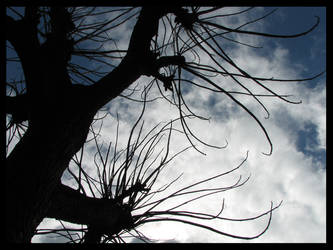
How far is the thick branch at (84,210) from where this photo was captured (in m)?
1.08

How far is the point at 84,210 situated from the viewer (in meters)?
Answer: 1.18

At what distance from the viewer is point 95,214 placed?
1.24 m

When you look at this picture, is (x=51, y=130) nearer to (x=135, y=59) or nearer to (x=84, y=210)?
(x=84, y=210)

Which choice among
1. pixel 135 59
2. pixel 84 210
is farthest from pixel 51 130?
pixel 135 59

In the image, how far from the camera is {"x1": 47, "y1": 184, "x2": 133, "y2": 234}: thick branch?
3.55 ft

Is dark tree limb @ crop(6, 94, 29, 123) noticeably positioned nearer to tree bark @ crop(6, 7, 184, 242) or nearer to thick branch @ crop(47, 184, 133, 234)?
tree bark @ crop(6, 7, 184, 242)

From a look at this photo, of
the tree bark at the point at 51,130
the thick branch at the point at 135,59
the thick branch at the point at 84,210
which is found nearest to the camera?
the tree bark at the point at 51,130

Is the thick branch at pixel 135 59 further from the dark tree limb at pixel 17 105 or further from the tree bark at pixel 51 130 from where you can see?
the dark tree limb at pixel 17 105

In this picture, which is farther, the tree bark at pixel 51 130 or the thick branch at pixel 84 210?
the thick branch at pixel 84 210

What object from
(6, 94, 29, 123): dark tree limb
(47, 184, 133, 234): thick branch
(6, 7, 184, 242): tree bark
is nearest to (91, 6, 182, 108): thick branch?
(6, 7, 184, 242): tree bark

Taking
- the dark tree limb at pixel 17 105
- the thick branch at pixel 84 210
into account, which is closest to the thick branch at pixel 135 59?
the dark tree limb at pixel 17 105
